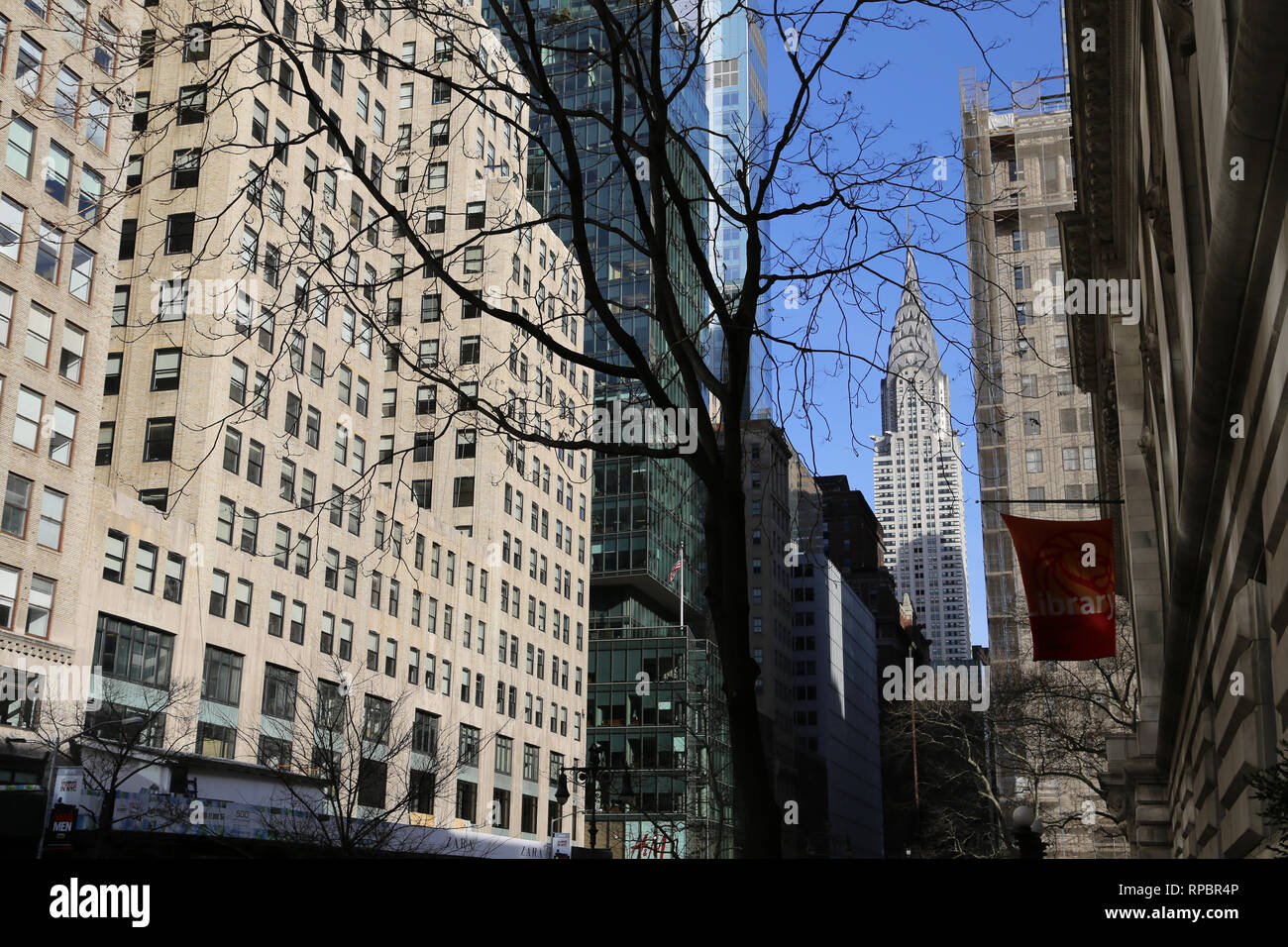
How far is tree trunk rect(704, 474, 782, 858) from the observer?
24.6ft

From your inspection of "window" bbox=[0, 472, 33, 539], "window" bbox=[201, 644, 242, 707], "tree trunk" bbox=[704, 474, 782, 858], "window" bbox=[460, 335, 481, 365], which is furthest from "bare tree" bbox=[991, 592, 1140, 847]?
"window" bbox=[0, 472, 33, 539]

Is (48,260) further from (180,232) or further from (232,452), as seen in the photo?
(232,452)

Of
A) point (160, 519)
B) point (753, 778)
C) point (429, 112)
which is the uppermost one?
point (429, 112)

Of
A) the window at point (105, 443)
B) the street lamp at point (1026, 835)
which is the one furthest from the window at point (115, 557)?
the street lamp at point (1026, 835)

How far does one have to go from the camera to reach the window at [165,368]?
5769 cm

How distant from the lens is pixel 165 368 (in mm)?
58031

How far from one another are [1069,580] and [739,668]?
11.9 metres

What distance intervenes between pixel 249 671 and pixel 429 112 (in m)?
41.4

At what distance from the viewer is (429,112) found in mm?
82562

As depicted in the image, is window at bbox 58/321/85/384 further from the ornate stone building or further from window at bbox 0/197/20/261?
the ornate stone building

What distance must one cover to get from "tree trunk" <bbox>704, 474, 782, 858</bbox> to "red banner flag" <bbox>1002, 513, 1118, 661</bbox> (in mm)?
11113
